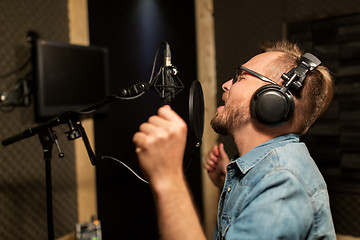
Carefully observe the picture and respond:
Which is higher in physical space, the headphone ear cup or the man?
the headphone ear cup

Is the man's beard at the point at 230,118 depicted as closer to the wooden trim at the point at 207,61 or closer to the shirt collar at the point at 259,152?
the shirt collar at the point at 259,152

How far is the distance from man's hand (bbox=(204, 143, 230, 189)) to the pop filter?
0.45m

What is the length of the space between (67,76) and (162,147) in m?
1.49

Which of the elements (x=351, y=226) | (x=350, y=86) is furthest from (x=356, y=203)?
(x=350, y=86)

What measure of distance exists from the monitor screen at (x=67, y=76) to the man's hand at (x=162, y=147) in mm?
1366

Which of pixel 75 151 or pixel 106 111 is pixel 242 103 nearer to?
pixel 106 111

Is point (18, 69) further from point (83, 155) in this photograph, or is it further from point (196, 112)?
point (196, 112)

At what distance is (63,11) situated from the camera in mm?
2043

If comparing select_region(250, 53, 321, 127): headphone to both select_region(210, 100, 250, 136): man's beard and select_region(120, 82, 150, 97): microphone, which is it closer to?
select_region(210, 100, 250, 136): man's beard

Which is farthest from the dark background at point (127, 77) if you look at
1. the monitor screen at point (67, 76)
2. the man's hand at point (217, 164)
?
the man's hand at point (217, 164)

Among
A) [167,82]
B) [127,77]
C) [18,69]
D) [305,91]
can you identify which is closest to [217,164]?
[305,91]

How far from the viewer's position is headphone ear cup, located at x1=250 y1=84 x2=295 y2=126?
3.03 feet

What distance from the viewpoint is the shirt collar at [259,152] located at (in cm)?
99

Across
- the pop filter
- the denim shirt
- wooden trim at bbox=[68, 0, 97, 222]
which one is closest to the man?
the denim shirt
